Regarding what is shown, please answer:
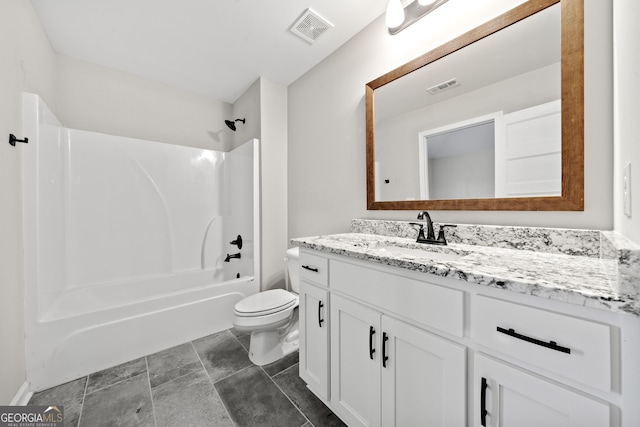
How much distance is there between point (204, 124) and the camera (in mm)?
2811

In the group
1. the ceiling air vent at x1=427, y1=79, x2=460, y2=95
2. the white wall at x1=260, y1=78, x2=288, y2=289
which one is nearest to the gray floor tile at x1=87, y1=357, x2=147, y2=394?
the white wall at x1=260, y1=78, x2=288, y2=289

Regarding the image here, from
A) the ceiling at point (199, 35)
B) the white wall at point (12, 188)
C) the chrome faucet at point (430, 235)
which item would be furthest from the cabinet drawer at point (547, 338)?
the white wall at point (12, 188)

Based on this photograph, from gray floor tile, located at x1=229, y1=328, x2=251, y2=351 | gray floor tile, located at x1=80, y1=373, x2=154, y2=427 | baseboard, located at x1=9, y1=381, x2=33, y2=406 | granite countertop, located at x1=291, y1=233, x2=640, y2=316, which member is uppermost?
granite countertop, located at x1=291, y1=233, x2=640, y2=316

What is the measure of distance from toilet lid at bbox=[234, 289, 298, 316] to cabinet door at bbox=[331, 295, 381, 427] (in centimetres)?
63

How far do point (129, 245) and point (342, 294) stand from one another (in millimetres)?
2283

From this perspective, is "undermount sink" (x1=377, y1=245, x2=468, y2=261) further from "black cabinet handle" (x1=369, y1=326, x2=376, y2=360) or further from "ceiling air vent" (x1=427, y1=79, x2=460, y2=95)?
"ceiling air vent" (x1=427, y1=79, x2=460, y2=95)

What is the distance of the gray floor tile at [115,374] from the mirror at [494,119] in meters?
2.03

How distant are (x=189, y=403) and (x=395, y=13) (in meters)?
2.58

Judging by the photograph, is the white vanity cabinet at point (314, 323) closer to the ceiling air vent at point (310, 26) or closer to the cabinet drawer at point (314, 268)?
the cabinet drawer at point (314, 268)

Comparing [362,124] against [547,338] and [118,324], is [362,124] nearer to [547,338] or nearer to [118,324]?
[547,338]

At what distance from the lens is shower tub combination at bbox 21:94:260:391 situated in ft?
4.89

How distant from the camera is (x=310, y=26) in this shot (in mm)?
1719

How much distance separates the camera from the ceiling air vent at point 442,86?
1269mm

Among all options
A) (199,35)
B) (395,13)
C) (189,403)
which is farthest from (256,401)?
(199,35)
